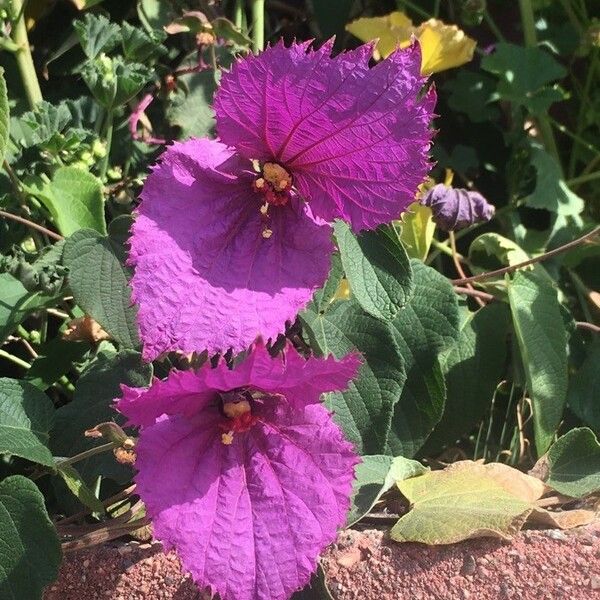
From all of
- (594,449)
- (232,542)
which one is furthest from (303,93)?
(594,449)

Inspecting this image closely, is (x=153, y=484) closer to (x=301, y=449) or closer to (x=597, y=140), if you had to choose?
(x=301, y=449)

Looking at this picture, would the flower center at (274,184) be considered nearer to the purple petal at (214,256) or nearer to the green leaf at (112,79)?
the purple petal at (214,256)

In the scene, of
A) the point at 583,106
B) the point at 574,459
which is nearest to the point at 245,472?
the point at 574,459

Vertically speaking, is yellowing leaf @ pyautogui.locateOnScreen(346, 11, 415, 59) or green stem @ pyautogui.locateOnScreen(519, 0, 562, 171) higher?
yellowing leaf @ pyautogui.locateOnScreen(346, 11, 415, 59)

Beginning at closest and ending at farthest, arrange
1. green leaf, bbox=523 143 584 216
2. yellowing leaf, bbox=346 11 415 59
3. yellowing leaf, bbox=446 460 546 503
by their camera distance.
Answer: yellowing leaf, bbox=446 460 546 503
yellowing leaf, bbox=346 11 415 59
green leaf, bbox=523 143 584 216

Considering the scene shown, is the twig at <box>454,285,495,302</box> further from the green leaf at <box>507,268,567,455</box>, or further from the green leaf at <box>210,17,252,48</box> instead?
the green leaf at <box>210,17,252,48</box>

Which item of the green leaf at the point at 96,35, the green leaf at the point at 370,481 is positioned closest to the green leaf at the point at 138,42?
the green leaf at the point at 96,35

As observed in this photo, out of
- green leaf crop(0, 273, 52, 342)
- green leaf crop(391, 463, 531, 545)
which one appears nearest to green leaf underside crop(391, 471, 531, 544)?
green leaf crop(391, 463, 531, 545)
